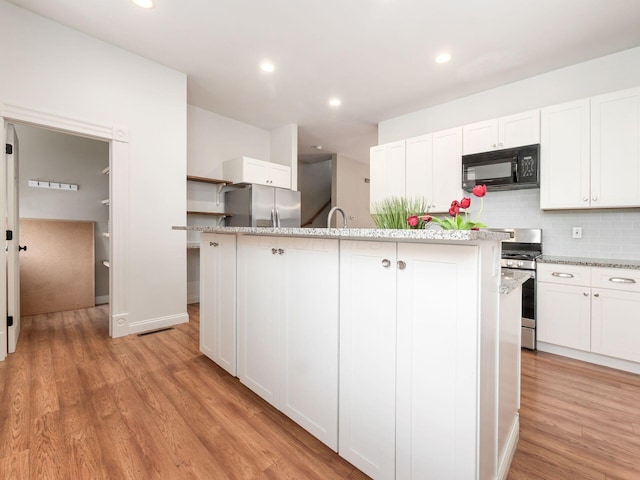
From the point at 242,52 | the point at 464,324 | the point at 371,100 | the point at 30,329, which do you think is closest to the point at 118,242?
the point at 30,329

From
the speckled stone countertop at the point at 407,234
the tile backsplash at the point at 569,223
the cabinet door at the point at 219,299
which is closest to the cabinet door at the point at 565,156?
the tile backsplash at the point at 569,223

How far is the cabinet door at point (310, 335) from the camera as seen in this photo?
1355 mm

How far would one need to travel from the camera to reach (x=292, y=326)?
5.12 feet

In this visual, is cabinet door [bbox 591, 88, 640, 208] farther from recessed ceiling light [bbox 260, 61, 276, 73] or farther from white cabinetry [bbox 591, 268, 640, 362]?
recessed ceiling light [bbox 260, 61, 276, 73]

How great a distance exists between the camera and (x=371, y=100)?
4.00 meters

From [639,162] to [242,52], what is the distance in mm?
3730

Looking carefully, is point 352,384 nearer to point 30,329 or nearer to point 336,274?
point 336,274

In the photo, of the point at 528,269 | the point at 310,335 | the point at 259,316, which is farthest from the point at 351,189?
the point at 310,335

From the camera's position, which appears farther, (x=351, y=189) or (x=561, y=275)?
(x=351, y=189)

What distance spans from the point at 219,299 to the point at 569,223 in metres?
3.46

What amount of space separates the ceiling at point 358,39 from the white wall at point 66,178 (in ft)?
6.66

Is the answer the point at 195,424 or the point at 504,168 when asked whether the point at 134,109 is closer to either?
the point at 195,424

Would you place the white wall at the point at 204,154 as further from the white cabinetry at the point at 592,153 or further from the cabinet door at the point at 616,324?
the cabinet door at the point at 616,324

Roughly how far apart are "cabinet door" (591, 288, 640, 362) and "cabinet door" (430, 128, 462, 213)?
64.1 inches
